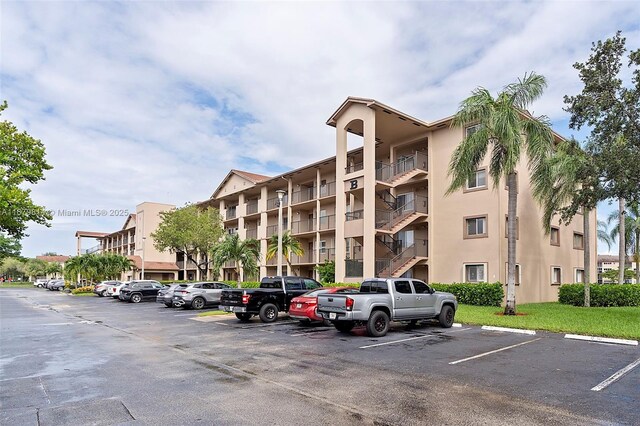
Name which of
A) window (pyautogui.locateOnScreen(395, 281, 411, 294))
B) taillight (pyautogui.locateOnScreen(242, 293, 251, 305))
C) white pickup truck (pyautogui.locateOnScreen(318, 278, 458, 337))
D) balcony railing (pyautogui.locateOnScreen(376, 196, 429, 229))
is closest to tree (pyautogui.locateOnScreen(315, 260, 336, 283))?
balcony railing (pyautogui.locateOnScreen(376, 196, 429, 229))

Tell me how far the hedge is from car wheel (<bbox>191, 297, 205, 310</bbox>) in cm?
2110

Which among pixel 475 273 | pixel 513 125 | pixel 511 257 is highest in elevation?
pixel 513 125

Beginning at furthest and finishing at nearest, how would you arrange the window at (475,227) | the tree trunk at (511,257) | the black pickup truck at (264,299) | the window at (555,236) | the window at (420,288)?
the window at (555,236)
the window at (475,227)
the tree trunk at (511,257)
the black pickup truck at (264,299)
the window at (420,288)

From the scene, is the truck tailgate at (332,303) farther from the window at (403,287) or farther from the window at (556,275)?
the window at (556,275)

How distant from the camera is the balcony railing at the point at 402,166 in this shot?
1125 inches

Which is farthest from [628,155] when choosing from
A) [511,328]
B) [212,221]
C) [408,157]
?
[212,221]

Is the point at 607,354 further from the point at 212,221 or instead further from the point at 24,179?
the point at 212,221

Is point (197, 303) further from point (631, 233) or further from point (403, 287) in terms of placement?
point (631, 233)

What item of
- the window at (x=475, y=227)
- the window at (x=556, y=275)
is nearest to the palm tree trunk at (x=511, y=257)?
the window at (x=475, y=227)

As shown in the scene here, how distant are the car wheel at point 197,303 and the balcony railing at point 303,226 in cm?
1250

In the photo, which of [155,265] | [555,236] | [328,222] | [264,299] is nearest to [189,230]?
[328,222]

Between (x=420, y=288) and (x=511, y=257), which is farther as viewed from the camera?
(x=511, y=257)

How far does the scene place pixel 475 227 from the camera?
83.9 ft

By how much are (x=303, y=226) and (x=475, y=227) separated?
1582 cm
